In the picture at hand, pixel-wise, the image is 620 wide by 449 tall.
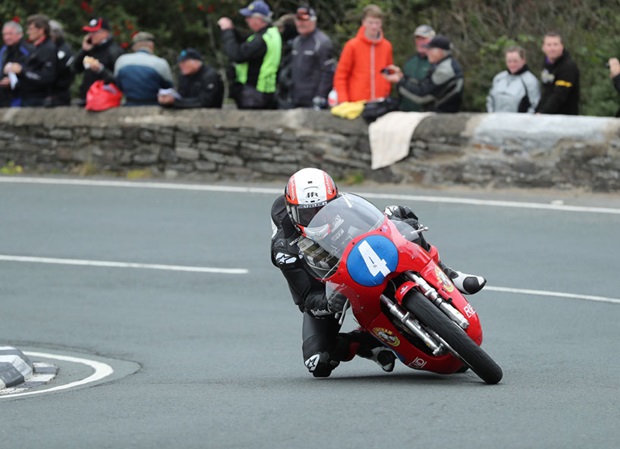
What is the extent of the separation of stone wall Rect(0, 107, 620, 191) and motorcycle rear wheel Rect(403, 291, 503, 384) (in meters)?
9.10

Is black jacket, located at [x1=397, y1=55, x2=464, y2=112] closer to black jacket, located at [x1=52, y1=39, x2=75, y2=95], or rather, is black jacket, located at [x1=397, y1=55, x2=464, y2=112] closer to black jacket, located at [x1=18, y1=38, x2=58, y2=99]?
black jacket, located at [x1=52, y1=39, x2=75, y2=95]

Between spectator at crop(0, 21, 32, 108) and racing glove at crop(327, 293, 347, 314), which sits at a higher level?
spectator at crop(0, 21, 32, 108)

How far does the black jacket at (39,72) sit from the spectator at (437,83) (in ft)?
16.9

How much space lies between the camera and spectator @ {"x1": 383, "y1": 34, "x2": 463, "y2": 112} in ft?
57.4

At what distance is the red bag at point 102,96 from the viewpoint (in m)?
20.3

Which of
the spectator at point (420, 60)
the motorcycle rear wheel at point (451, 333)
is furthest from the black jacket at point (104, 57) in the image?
the motorcycle rear wheel at point (451, 333)

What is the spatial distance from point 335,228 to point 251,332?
12.3 ft

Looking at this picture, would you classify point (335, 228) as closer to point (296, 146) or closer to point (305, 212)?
point (305, 212)

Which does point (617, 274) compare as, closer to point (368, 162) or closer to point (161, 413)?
point (368, 162)

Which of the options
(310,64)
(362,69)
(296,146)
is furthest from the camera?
(296,146)

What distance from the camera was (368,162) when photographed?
18.5m

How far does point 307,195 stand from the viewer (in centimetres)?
862

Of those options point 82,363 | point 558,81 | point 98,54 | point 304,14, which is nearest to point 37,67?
point 98,54

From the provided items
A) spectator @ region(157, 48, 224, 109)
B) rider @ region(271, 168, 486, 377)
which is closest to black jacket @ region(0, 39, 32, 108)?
spectator @ region(157, 48, 224, 109)
